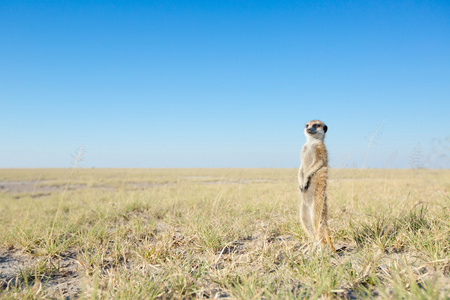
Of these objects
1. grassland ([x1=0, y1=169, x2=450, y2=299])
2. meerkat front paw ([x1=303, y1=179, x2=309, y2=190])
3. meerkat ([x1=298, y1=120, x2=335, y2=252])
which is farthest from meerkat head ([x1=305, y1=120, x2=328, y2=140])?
grassland ([x1=0, y1=169, x2=450, y2=299])

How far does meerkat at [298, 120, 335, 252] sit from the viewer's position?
2988mm

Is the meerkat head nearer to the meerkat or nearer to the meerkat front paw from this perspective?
the meerkat

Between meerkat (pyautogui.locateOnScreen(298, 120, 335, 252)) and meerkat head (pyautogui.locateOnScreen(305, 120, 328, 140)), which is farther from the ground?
meerkat head (pyautogui.locateOnScreen(305, 120, 328, 140))

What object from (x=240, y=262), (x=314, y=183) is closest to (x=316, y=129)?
(x=314, y=183)

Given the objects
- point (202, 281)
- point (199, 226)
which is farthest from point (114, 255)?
point (202, 281)

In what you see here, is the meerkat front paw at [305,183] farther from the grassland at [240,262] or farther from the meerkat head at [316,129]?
the grassland at [240,262]

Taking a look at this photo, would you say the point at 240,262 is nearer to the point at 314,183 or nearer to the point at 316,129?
the point at 314,183

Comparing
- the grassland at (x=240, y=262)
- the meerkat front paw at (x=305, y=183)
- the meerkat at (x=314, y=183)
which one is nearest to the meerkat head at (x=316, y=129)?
the meerkat at (x=314, y=183)

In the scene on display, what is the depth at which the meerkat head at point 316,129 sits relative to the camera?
10.4 feet

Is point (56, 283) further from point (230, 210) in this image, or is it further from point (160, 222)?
point (230, 210)

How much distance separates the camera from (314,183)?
306 centimetres

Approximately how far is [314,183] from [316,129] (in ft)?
2.26

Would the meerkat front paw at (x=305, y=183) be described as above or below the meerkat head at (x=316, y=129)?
below

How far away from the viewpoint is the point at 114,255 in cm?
328
